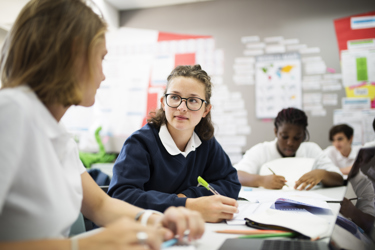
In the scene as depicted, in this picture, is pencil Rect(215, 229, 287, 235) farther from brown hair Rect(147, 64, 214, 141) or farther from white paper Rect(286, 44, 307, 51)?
white paper Rect(286, 44, 307, 51)

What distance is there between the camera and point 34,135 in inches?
19.0

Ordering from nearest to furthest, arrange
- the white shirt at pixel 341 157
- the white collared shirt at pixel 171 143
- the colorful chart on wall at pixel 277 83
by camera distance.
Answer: the white collared shirt at pixel 171 143
the white shirt at pixel 341 157
the colorful chart on wall at pixel 277 83

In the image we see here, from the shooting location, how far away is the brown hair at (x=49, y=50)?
0.55 m

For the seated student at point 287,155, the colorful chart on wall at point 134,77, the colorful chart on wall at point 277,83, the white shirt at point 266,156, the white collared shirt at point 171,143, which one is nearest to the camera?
the white collared shirt at point 171,143

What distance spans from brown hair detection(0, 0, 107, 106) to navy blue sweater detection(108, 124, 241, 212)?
17.0 inches

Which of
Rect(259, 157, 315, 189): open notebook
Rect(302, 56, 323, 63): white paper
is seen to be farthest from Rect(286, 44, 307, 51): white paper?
Rect(259, 157, 315, 189): open notebook

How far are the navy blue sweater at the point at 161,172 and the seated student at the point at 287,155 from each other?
1.74ft

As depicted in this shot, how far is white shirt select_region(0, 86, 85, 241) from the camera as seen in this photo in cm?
44

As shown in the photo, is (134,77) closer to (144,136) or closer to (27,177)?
(144,136)

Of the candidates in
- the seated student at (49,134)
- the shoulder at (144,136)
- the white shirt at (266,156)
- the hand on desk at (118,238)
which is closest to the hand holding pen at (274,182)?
the white shirt at (266,156)

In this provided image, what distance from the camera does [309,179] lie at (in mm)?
1606

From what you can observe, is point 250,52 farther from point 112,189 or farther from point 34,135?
point 34,135

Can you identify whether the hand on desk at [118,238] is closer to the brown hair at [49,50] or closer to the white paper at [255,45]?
the brown hair at [49,50]

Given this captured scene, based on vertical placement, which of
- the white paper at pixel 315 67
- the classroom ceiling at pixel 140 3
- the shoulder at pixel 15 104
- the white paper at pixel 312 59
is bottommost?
the shoulder at pixel 15 104
